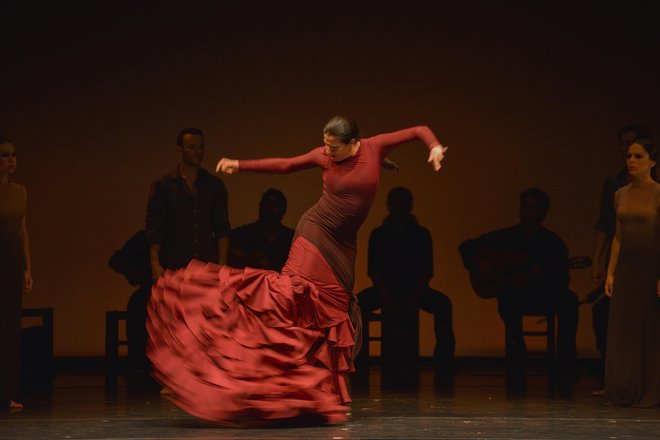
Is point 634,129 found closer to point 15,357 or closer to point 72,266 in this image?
point 15,357

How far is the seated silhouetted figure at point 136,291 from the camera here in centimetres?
836

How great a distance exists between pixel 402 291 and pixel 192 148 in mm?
2432

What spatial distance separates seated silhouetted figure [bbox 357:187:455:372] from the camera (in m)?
8.53

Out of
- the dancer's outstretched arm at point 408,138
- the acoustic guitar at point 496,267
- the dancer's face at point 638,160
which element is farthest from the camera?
the acoustic guitar at point 496,267

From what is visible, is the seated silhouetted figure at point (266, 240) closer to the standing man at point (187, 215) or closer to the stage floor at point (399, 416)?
the stage floor at point (399, 416)

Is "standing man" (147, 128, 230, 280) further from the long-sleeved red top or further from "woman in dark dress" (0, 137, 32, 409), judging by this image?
the long-sleeved red top

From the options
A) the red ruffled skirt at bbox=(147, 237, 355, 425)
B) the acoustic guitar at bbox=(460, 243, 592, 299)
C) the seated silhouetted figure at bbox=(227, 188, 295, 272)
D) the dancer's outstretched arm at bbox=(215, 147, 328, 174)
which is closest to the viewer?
the red ruffled skirt at bbox=(147, 237, 355, 425)

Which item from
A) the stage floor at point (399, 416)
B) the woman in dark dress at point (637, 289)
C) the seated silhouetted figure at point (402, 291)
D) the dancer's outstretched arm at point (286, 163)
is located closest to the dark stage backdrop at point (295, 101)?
the seated silhouetted figure at point (402, 291)

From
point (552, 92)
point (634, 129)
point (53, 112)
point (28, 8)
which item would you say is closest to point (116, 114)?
point (53, 112)

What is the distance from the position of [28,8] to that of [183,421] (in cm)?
496

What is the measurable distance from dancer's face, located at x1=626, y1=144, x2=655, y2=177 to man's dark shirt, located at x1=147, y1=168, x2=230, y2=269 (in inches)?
88.3

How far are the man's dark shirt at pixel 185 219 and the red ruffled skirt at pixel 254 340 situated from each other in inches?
59.0

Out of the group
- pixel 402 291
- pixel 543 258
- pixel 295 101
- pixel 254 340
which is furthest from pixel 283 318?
pixel 295 101

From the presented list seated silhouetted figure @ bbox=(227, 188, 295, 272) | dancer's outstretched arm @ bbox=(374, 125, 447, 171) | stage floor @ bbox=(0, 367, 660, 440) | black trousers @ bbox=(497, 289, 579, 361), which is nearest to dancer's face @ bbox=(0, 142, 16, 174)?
stage floor @ bbox=(0, 367, 660, 440)
